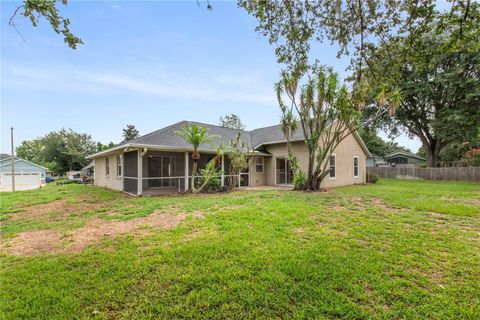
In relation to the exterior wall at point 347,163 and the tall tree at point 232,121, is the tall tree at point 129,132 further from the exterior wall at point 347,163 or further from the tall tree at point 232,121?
the exterior wall at point 347,163

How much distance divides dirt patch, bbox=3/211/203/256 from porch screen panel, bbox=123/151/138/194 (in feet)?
19.6

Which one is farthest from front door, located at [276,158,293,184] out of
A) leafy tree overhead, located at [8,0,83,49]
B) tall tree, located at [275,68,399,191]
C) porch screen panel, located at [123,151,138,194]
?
leafy tree overhead, located at [8,0,83,49]

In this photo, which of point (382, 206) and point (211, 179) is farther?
point (211, 179)

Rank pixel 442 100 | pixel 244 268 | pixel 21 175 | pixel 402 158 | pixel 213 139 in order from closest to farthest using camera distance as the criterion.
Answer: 1. pixel 244 268
2. pixel 213 139
3. pixel 442 100
4. pixel 21 175
5. pixel 402 158

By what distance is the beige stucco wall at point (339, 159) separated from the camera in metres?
14.0

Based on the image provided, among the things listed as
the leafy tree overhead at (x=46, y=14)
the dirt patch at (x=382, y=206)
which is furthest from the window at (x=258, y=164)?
the leafy tree overhead at (x=46, y=14)

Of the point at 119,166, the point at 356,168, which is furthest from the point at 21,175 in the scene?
the point at 356,168

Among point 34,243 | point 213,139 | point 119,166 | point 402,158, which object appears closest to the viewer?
point 34,243

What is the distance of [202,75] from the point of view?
14.4 meters

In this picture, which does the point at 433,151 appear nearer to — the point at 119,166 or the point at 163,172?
the point at 163,172

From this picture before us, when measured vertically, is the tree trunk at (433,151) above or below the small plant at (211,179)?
above

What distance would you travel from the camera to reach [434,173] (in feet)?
62.7

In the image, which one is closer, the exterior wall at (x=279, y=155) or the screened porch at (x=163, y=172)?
the screened porch at (x=163, y=172)

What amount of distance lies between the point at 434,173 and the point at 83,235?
2436 centimetres
